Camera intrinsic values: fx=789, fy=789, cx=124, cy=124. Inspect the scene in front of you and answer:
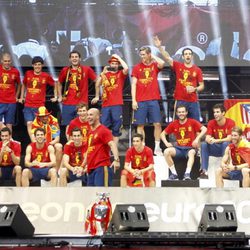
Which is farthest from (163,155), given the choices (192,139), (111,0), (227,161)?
(111,0)

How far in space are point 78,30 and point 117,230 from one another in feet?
23.3

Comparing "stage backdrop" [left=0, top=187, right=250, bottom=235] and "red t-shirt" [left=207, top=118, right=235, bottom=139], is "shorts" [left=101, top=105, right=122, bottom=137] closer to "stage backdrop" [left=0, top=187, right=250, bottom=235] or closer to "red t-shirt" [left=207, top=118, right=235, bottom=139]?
"red t-shirt" [left=207, top=118, right=235, bottom=139]

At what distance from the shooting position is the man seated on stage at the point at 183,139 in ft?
39.4

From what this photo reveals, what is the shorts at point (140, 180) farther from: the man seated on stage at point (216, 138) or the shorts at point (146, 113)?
the shorts at point (146, 113)

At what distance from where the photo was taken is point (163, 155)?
12.9m

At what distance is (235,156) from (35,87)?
151 inches

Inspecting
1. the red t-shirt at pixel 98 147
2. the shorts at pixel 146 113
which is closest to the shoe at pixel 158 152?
the shorts at pixel 146 113

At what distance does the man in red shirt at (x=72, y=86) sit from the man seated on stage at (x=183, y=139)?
72.2 inches

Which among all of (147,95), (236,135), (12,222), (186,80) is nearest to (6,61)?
(147,95)

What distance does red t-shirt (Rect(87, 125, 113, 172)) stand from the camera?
1123cm

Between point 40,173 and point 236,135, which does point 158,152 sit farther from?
point 40,173

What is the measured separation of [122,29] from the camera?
48.3 feet

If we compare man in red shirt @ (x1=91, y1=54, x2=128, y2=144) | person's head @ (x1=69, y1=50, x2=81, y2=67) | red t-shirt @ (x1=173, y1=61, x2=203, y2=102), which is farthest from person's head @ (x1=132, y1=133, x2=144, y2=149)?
person's head @ (x1=69, y1=50, x2=81, y2=67)

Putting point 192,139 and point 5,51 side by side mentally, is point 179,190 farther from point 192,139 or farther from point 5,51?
point 5,51
